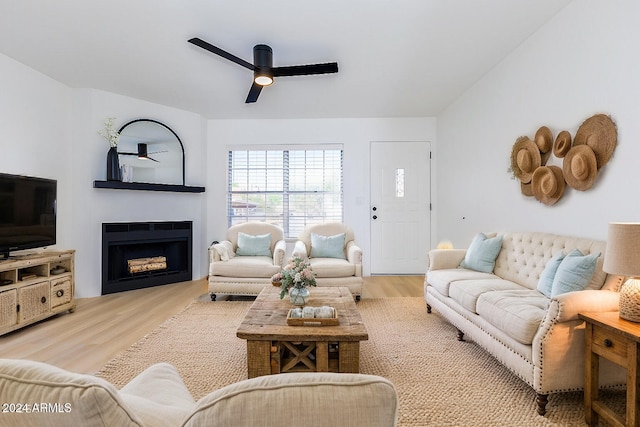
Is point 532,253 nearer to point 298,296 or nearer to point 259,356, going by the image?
point 298,296

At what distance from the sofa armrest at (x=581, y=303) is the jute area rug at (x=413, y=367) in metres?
0.57

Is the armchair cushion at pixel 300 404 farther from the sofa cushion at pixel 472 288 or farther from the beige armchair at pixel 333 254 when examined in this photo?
the beige armchair at pixel 333 254

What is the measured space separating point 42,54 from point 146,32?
1290 millimetres

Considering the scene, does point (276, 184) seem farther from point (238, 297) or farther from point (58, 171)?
point (58, 171)

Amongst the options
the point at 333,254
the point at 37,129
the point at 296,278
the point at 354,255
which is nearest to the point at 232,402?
the point at 296,278

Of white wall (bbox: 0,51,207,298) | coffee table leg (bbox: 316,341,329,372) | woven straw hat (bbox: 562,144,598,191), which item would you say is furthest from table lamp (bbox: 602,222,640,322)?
white wall (bbox: 0,51,207,298)

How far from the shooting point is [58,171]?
3852 mm

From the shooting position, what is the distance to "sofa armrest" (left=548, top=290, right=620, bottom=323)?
1.73 metres

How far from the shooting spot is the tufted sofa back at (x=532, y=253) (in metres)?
2.16

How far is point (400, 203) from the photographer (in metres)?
5.26

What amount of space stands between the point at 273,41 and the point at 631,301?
10.3ft

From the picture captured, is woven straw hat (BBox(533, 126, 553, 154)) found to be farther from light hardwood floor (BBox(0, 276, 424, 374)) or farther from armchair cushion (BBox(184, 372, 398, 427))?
armchair cushion (BBox(184, 372, 398, 427))

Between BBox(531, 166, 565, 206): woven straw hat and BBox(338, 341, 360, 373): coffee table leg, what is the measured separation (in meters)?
2.08

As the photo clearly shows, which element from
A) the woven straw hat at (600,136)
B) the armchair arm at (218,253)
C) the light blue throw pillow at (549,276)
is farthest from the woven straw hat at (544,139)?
the armchair arm at (218,253)
